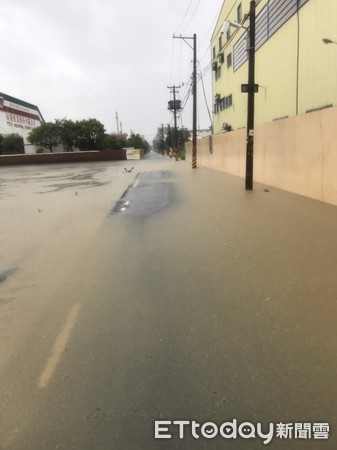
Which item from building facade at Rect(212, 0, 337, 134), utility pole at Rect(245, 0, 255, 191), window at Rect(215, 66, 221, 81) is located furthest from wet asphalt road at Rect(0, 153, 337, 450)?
window at Rect(215, 66, 221, 81)

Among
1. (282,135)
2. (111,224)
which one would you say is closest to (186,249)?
(111,224)

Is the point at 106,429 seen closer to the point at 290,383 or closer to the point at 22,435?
the point at 22,435

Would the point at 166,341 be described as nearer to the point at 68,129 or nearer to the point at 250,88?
the point at 250,88

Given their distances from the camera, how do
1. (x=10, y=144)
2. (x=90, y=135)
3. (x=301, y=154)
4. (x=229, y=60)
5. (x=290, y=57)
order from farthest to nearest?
(x=90, y=135), (x=10, y=144), (x=229, y=60), (x=290, y=57), (x=301, y=154)

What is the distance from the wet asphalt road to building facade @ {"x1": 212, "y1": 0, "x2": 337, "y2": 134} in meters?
10.4

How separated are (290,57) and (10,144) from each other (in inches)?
2576

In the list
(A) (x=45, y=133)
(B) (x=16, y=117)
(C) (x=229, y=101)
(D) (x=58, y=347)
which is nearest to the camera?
(D) (x=58, y=347)

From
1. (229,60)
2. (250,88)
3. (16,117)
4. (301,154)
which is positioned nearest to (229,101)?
(229,60)

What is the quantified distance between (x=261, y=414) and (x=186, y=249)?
4261 millimetres

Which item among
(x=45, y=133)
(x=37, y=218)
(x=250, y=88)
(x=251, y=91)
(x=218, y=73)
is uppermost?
(x=218, y=73)

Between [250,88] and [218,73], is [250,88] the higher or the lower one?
the lower one

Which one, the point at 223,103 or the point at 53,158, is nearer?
the point at 223,103

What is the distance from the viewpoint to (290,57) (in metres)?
18.8

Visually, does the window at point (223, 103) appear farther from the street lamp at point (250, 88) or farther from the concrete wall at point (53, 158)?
the concrete wall at point (53, 158)
